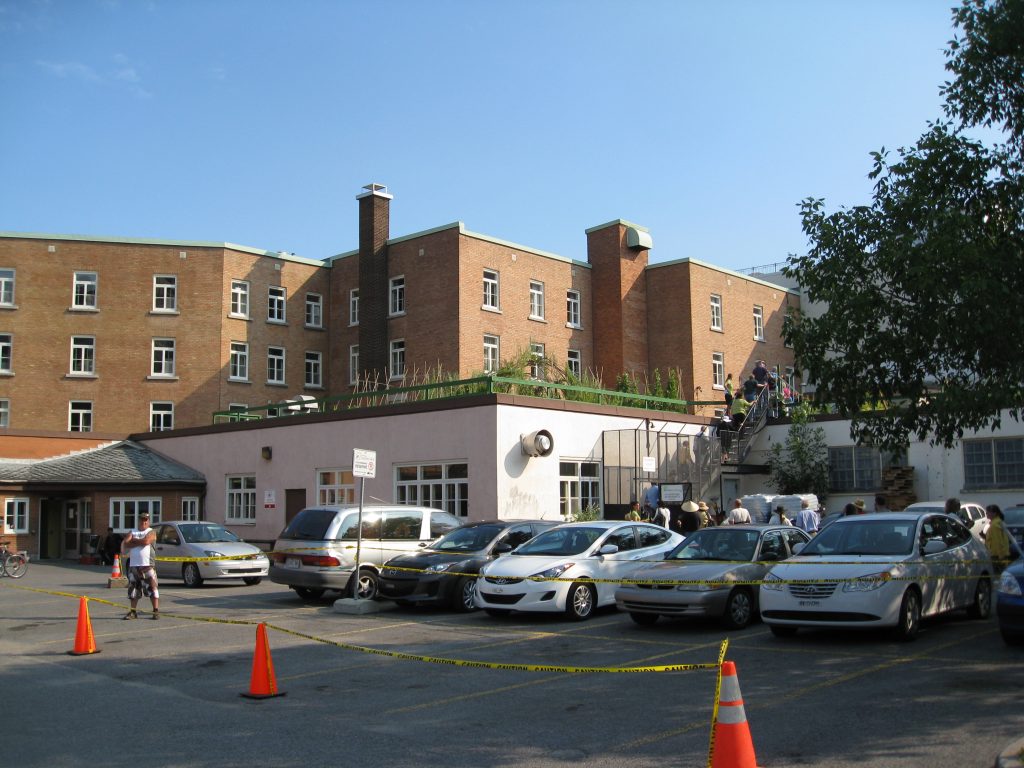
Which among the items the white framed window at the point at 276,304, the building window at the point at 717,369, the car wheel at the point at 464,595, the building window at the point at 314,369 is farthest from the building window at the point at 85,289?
the car wheel at the point at 464,595

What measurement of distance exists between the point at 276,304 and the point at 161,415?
22.6ft

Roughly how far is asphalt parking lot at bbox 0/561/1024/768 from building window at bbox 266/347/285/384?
95.3 ft

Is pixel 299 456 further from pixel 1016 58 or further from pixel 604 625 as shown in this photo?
pixel 1016 58

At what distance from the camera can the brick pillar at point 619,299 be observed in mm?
43656

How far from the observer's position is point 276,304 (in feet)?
143

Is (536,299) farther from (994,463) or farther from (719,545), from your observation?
(719,545)

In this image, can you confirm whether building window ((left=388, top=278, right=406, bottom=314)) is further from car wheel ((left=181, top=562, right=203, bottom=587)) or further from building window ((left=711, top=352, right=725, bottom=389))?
car wheel ((left=181, top=562, right=203, bottom=587))

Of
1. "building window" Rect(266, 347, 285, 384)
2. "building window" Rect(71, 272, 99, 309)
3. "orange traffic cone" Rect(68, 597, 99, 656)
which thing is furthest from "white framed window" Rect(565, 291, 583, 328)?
"orange traffic cone" Rect(68, 597, 99, 656)

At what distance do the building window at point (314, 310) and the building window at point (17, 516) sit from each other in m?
15.6

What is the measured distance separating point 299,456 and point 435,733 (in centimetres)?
2026

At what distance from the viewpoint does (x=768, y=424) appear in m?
30.1

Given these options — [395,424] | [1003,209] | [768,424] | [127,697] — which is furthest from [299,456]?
[1003,209]

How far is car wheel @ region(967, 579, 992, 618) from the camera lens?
13289mm

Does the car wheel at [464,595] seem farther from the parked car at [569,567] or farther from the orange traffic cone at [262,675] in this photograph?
the orange traffic cone at [262,675]
